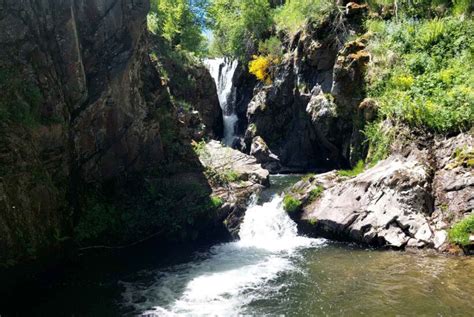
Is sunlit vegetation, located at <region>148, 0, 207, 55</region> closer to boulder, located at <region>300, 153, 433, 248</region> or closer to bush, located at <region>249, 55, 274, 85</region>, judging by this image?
bush, located at <region>249, 55, 274, 85</region>

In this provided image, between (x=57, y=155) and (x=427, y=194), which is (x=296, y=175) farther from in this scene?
(x=57, y=155)

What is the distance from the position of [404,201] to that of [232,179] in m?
8.15

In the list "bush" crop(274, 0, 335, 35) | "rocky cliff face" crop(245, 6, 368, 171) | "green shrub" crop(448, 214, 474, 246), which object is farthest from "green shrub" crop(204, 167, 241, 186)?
"bush" crop(274, 0, 335, 35)

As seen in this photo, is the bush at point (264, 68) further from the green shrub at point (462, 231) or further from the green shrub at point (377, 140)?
the green shrub at point (462, 231)

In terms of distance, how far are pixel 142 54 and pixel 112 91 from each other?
409cm

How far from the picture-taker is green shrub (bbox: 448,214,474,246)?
12.3 m

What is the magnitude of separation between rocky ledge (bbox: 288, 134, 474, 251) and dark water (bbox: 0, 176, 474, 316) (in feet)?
2.47

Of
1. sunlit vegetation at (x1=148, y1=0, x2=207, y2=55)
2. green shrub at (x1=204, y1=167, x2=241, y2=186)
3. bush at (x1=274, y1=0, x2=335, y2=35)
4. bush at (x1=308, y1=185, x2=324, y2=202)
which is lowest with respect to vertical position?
bush at (x1=308, y1=185, x2=324, y2=202)

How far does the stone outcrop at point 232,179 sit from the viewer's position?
17.7m

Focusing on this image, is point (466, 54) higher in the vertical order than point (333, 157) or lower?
higher

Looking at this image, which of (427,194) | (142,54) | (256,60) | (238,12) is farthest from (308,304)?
(238,12)

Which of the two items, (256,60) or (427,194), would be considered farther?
(256,60)

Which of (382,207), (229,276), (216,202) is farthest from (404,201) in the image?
(216,202)

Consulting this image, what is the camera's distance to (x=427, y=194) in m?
14.3
